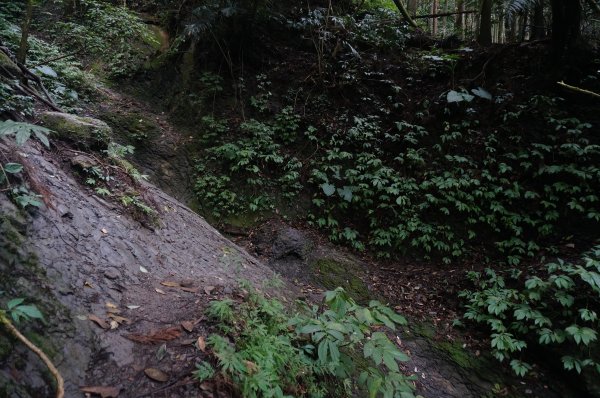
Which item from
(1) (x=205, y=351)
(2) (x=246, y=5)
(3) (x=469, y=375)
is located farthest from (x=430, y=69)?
(1) (x=205, y=351)

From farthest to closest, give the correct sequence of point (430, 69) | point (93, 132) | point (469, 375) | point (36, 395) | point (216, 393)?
point (430, 69)
point (469, 375)
point (93, 132)
point (216, 393)
point (36, 395)

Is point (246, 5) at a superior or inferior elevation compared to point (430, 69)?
superior

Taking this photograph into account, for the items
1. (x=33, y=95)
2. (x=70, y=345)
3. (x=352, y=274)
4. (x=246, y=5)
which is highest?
(x=246, y=5)

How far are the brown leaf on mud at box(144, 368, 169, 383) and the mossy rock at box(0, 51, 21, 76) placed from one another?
14.4 ft

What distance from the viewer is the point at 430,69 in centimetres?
822

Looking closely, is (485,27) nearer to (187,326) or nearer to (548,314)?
(548,314)

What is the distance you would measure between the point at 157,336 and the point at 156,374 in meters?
0.34

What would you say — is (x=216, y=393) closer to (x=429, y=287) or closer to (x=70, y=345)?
(x=70, y=345)

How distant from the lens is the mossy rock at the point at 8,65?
4.39m

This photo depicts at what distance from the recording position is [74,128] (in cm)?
419

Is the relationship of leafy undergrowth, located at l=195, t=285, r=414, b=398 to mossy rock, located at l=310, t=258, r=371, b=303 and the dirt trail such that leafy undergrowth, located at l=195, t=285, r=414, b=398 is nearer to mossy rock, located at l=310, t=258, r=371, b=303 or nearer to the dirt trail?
the dirt trail

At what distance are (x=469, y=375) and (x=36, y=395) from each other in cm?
472

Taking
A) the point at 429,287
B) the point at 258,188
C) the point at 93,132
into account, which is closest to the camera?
the point at 93,132

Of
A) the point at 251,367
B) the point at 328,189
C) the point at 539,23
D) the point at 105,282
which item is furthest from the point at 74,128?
the point at 539,23
